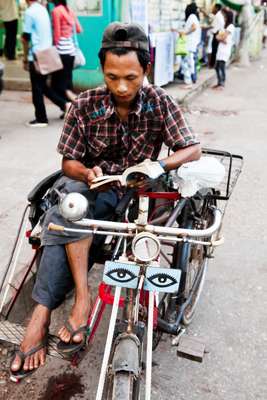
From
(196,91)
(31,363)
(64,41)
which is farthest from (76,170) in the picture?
(196,91)

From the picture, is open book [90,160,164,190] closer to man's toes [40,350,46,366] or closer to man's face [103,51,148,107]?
man's face [103,51,148,107]

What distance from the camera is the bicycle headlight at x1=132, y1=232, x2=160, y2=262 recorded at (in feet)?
5.55

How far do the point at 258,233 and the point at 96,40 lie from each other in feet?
17.9

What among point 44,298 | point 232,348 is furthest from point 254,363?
point 44,298

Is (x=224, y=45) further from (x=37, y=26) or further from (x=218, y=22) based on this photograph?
(x=37, y=26)

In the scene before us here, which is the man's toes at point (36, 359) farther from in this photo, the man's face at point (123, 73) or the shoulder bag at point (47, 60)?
the shoulder bag at point (47, 60)

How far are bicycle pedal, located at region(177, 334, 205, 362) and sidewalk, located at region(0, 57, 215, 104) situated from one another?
6655 mm

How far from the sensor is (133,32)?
2.08 meters

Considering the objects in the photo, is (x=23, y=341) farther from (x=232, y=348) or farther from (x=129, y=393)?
(x=232, y=348)

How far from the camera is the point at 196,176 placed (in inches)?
94.3

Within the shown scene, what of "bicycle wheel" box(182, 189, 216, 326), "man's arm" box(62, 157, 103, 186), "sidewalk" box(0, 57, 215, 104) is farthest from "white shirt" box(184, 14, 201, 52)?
"man's arm" box(62, 157, 103, 186)

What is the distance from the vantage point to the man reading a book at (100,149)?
2062mm

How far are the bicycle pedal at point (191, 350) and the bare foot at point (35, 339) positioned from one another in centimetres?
68

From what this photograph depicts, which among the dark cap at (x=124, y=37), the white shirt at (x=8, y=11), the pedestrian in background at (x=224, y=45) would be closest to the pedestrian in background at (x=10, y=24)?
the white shirt at (x=8, y=11)
